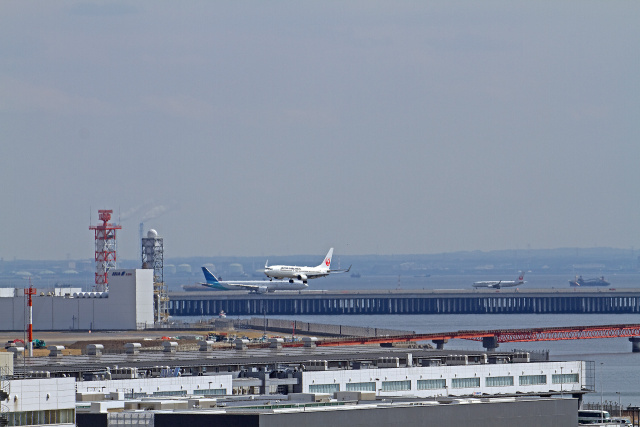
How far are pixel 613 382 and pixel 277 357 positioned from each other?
174 ft

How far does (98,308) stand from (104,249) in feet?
42.7

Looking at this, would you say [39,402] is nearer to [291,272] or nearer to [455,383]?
[455,383]

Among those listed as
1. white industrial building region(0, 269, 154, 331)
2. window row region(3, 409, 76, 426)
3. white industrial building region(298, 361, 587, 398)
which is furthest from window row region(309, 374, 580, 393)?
white industrial building region(0, 269, 154, 331)

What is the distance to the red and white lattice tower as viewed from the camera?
195 m

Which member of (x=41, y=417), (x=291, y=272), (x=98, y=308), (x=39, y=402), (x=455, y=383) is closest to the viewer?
(x=39, y=402)

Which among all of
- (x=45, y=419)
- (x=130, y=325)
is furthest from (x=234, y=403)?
(x=130, y=325)

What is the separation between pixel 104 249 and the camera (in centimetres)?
19775

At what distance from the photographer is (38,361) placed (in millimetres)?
101438

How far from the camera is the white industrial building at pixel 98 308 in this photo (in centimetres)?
18550

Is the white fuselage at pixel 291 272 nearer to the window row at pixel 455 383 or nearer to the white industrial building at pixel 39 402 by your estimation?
the window row at pixel 455 383

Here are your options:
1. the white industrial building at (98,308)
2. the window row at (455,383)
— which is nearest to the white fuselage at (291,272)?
the white industrial building at (98,308)

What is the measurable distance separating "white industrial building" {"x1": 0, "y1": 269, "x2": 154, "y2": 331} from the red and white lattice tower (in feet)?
18.5

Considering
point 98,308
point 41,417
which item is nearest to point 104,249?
point 98,308

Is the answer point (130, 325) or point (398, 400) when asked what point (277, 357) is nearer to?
point (398, 400)
